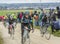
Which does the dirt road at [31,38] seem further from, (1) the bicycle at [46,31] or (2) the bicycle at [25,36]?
(2) the bicycle at [25,36]

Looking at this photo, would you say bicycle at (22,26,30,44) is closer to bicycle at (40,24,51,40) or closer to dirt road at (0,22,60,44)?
dirt road at (0,22,60,44)

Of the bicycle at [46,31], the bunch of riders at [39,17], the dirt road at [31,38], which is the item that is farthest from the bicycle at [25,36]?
the bicycle at [46,31]

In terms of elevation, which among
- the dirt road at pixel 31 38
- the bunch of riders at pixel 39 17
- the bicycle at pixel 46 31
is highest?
the bunch of riders at pixel 39 17

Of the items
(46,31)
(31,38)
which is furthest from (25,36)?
(46,31)

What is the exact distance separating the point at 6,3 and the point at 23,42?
4.96ft

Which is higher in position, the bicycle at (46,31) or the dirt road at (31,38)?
the bicycle at (46,31)

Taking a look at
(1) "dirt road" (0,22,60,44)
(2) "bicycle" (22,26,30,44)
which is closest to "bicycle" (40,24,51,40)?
(1) "dirt road" (0,22,60,44)

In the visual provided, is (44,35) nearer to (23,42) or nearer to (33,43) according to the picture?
(33,43)

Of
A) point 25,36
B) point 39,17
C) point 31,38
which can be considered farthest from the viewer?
point 39,17

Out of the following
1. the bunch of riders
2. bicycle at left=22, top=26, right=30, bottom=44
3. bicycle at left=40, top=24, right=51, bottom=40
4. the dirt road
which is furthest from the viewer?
bicycle at left=40, top=24, right=51, bottom=40

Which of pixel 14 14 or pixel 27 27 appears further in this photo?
pixel 14 14

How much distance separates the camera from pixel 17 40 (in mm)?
12078

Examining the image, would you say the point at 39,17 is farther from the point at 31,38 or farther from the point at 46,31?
the point at 31,38

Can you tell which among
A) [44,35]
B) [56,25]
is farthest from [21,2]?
[56,25]
